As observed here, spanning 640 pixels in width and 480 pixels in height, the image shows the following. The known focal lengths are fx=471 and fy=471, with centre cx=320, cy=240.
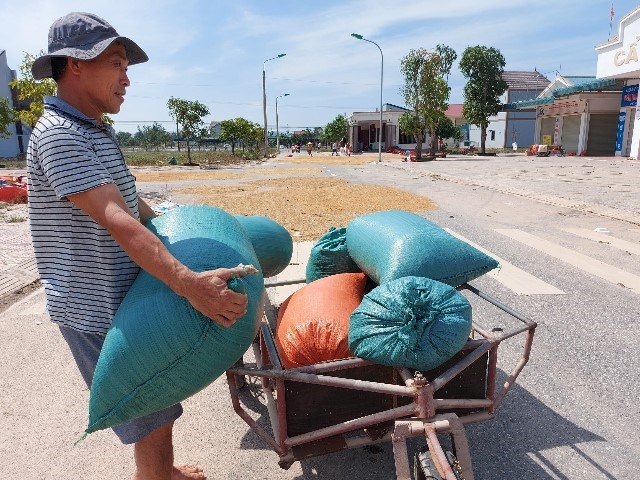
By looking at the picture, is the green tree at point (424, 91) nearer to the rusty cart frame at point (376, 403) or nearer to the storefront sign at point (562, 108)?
the storefront sign at point (562, 108)

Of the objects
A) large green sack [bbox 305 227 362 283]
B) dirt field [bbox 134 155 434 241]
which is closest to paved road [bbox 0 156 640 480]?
large green sack [bbox 305 227 362 283]

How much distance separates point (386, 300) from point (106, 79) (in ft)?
4.63

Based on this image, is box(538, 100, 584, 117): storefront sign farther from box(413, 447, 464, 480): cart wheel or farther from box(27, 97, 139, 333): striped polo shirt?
box(27, 97, 139, 333): striped polo shirt

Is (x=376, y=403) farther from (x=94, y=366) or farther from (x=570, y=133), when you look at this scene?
(x=570, y=133)

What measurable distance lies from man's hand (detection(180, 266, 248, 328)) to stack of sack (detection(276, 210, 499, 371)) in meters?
0.73

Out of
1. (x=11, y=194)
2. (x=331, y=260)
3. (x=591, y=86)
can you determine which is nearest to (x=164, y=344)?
(x=331, y=260)

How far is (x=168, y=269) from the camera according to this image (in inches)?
56.7

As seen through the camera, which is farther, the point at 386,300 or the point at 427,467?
the point at 386,300

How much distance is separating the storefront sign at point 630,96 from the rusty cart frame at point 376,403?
106 ft

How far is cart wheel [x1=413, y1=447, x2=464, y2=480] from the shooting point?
1.72 metres

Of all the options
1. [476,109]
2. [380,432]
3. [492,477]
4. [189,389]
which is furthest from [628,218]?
[476,109]

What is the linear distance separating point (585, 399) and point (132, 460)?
2.81 m

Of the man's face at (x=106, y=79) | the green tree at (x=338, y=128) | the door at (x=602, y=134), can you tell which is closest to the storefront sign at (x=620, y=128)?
the door at (x=602, y=134)

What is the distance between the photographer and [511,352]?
3693mm
